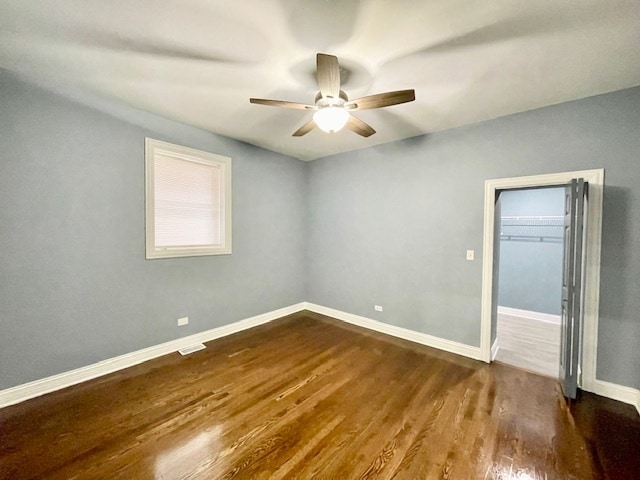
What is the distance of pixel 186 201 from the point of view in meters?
3.28

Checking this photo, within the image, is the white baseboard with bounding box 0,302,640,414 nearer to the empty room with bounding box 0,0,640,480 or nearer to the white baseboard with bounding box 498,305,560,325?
the empty room with bounding box 0,0,640,480

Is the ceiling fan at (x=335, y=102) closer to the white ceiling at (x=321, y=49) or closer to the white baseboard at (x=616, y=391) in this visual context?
the white ceiling at (x=321, y=49)

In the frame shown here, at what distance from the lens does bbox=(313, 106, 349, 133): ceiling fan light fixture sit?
1.91 meters

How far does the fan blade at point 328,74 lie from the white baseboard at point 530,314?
501 centimetres

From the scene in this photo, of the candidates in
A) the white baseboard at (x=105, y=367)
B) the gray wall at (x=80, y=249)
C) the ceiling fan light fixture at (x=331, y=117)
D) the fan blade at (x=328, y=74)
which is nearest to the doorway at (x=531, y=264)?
the ceiling fan light fixture at (x=331, y=117)

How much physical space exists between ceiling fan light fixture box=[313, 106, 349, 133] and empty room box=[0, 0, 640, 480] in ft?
0.03

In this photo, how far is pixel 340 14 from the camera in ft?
4.91

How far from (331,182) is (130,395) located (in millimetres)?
3734

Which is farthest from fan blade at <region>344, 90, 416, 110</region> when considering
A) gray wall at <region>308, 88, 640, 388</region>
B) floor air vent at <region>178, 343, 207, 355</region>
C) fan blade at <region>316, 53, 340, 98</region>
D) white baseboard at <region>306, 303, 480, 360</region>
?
floor air vent at <region>178, 343, 207, 355</region>

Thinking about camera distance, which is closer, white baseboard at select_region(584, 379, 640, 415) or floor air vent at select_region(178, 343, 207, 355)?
white baseboard at select_region(584, 379, 640, 415)

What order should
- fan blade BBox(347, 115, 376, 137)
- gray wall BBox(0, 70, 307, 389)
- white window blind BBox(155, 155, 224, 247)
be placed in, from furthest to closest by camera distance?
white window blind BBox(155, 155, 224, 247)
fan blade BBox(347, 115, 376, 137)
gray wall BBox(0, 70, 307, 389)

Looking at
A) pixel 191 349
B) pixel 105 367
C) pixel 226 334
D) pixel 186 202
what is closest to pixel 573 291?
pixel 226 334

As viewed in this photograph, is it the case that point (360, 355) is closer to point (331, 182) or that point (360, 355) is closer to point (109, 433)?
point (109, 433)

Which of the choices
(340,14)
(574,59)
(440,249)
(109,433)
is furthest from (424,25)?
(109,433)
